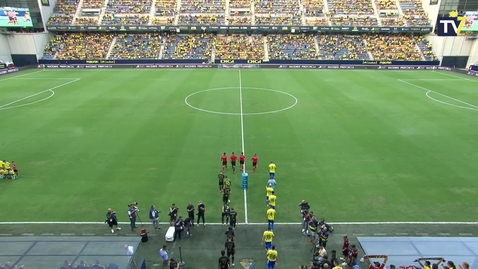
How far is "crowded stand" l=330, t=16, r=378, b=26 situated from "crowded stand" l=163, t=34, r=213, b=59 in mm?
26467

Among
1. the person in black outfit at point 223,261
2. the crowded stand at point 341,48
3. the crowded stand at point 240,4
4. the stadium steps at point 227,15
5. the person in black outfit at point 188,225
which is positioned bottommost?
the person in black outfit at point 188,225

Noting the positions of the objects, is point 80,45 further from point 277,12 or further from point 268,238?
point 268,238

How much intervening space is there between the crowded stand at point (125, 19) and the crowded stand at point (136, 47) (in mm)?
2594

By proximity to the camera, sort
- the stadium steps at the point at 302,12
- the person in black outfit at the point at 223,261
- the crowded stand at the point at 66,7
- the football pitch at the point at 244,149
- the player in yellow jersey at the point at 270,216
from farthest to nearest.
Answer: the stadium steps at the point at 302,12 < the crowded stand at the point at 66,7 < the football pitch at the point at 244,149 < the player in yellow jersey at the point at 270,216 < the person in black outfit at the point at 223,261

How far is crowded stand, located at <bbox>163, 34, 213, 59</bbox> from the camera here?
61469mm

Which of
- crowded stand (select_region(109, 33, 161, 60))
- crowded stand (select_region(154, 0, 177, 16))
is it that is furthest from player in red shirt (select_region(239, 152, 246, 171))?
crowded stand (select_region(154, 0, 177, 16))

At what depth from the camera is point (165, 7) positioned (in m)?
69.9

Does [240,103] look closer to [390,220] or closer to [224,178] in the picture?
[224,178]

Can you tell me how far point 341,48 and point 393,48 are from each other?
997 centimetres

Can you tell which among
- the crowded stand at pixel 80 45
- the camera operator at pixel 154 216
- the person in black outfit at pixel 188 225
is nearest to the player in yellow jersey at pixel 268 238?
the person in black outfit at pixel 188 225

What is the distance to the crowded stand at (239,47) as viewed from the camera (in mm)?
61250

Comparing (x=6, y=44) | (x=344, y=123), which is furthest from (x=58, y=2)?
(x=344, y=123)

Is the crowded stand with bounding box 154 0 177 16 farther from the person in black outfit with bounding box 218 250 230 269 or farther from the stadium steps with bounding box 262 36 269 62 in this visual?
the person in black outfit with bounding box 218 250 230 269

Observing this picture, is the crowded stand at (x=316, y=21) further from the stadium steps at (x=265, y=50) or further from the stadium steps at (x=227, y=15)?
the stadium steps at (x=227, y=15)
